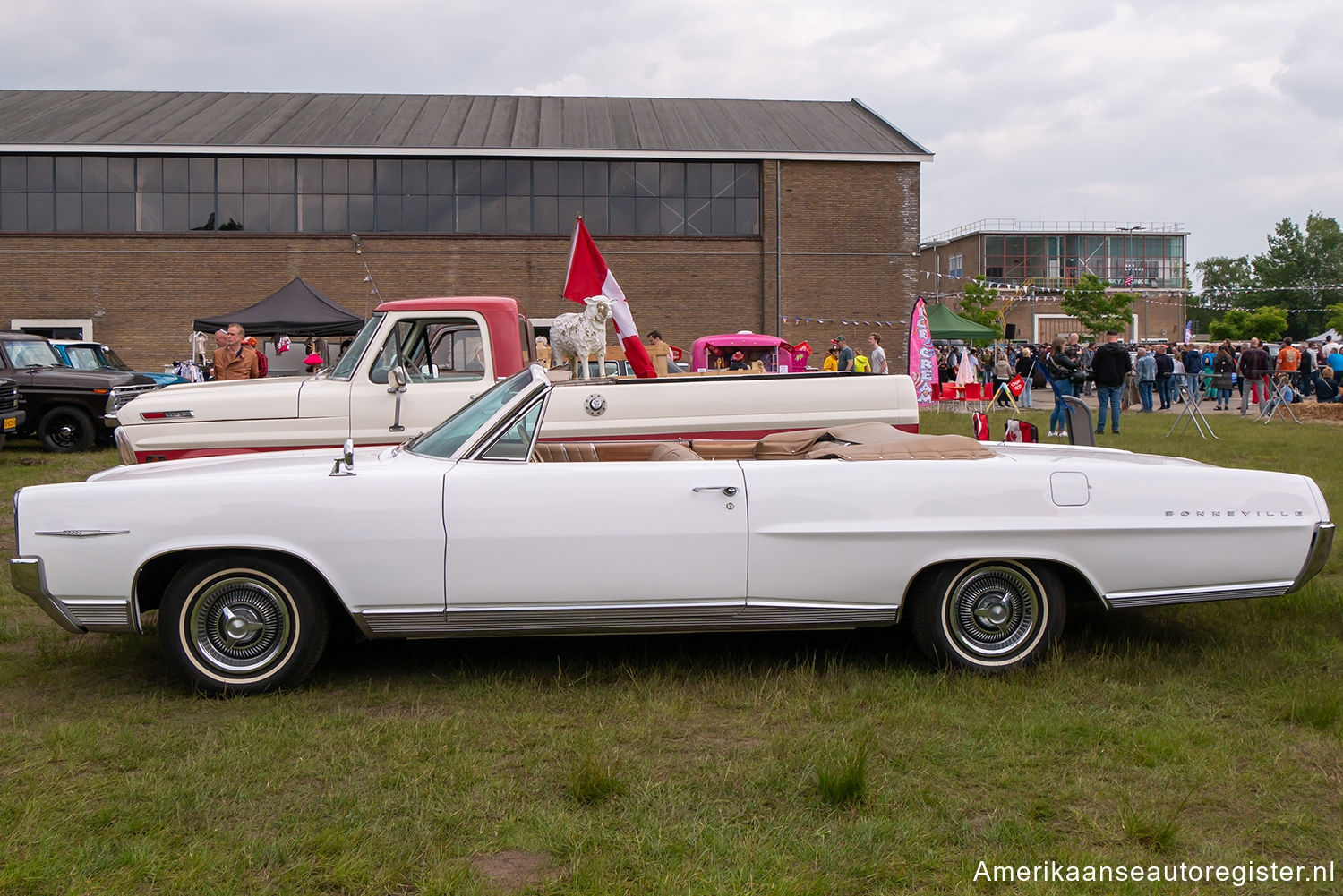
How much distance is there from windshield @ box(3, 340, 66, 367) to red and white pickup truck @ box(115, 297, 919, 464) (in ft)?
32.7

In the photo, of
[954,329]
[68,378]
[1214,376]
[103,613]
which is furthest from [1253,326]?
[103,613]

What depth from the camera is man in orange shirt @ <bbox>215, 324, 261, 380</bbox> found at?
11609 millimetres

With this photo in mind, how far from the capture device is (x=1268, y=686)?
4426 millimetres

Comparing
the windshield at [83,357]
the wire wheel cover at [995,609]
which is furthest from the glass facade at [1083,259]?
the wire wheel cover at [995,609]

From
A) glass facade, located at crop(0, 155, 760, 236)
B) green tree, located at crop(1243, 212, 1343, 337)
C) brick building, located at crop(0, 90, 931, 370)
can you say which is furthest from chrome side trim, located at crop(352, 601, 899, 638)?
green tree, located at crop(1243, 212, 1343, 337)

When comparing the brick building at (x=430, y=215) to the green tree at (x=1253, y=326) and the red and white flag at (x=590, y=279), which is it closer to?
the red and white flag at (x=590, y=279)

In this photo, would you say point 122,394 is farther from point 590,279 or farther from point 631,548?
point 631,548

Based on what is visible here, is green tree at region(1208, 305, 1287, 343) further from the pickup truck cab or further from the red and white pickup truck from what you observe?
the red and white pickup truck

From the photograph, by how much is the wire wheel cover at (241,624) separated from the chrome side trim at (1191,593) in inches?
135

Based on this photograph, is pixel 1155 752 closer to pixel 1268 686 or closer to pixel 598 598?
pixel 1268 686

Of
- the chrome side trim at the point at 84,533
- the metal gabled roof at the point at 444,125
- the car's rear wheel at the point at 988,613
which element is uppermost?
the metal gabled roof at the point at 444,125

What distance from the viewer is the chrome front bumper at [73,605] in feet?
14.0

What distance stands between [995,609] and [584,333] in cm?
555

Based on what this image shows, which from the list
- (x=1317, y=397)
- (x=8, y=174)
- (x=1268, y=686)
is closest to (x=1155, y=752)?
(x=1268, y=686)
